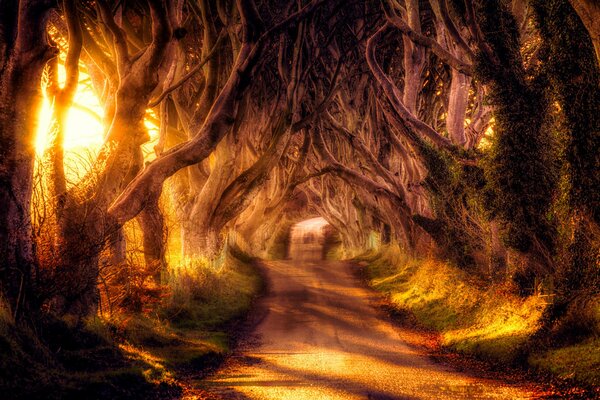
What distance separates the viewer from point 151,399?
6.25 meters

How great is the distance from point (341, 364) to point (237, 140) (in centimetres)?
1068

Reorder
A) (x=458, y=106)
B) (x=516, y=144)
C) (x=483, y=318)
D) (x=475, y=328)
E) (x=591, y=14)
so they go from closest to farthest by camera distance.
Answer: (x=591, y=14) → (x=516, y=144) → (x=475, y=328) → (x=483, y=318) → (x=458, y=106)

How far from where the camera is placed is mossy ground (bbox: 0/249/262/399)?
17.0 ft

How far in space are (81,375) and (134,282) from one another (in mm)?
4811

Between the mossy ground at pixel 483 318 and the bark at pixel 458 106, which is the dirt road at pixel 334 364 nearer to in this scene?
the mossy ground at pixel 483 318

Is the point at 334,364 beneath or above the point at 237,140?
beneath

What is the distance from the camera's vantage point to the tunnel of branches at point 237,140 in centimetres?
700

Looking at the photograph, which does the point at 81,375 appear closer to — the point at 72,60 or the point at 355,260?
the point at 72,60

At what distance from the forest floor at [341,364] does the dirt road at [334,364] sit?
11 mm

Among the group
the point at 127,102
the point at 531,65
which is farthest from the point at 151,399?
the point at 531,65

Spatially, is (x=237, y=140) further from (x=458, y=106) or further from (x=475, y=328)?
(x=475, y=328)

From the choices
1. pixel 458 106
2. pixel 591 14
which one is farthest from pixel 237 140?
pixel 591 14

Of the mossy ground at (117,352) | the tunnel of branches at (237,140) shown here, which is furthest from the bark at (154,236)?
the mossy ground at (117,352)

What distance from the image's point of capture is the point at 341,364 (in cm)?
887
